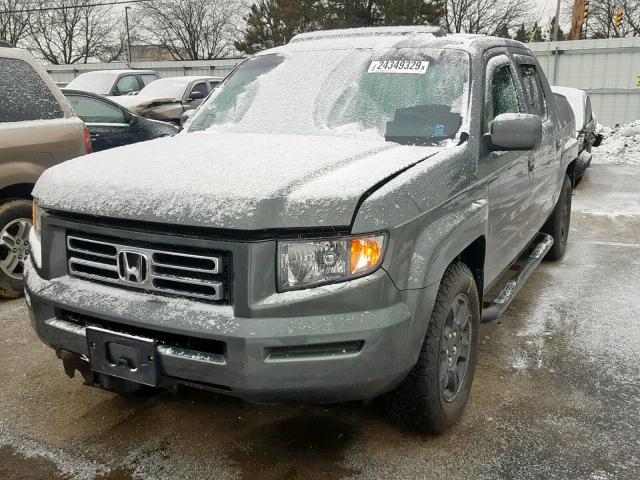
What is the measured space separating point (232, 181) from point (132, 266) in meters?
0.52

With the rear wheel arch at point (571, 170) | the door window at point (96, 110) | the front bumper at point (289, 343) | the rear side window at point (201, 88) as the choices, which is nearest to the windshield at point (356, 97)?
the front bumper at point (289, 343)

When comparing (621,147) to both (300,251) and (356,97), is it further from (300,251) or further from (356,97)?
(300,251)

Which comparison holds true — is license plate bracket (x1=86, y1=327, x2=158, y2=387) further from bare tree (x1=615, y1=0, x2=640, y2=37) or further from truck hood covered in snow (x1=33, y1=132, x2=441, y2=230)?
bare tree (x1=615, y1=0, x2=640, y2=37)

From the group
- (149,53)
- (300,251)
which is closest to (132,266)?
(300,251)

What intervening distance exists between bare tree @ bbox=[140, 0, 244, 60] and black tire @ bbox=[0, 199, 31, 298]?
2127 inches

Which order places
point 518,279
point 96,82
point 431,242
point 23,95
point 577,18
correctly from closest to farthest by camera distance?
point 431,242
point 518,279
point 23,95
point 96,82
point 577,18

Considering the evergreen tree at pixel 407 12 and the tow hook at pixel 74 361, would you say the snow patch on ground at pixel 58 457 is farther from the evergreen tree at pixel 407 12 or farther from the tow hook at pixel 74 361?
the evergreen tree at pixel 407 12

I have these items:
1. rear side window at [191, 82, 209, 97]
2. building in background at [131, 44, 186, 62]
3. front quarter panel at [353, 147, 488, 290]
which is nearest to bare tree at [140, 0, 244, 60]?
building in background at [131, 44, 186, 62]

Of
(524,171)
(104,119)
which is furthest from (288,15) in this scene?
(524,171)

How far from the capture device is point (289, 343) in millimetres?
2180

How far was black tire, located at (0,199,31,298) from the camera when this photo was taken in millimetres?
4641

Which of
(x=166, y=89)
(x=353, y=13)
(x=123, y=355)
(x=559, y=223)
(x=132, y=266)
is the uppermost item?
(x=353, y=13)

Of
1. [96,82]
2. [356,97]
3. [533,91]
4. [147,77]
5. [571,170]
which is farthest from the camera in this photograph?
[147,77]

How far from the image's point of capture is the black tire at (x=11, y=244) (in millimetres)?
4641
